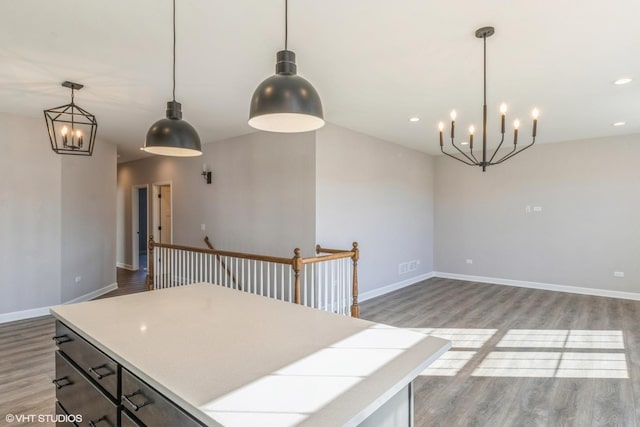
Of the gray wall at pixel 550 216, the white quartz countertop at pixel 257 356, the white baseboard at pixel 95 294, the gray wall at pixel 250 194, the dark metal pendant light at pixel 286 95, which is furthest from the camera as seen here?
the gray wall at pixel 550 216

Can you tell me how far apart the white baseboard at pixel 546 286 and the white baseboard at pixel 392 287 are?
1.78 ft

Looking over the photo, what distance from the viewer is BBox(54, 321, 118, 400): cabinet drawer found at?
1341 millimetres

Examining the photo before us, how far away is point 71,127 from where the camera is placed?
5305 mm

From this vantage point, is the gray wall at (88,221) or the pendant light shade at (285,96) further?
the gray wall at (88,221)

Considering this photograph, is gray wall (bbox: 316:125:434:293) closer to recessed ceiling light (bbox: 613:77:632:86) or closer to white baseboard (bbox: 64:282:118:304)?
recessed ceiling light (bbox: 613:77:632:86)

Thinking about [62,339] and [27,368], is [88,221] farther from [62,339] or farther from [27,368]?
[62,339]

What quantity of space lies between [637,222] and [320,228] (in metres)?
5.33

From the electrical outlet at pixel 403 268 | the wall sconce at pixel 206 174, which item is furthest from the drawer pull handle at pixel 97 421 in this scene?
the electrical outlet at pixel 403 268

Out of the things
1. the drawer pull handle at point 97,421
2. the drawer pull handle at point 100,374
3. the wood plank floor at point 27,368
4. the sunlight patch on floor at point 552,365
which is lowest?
the sunlight patch on floor at point 552,365

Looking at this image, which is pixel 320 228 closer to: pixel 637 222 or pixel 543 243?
pixel 543 243

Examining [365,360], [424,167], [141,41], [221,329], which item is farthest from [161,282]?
[424,167]

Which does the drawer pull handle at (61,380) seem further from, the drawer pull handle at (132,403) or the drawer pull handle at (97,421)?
the drawer pull handle at (132,403)

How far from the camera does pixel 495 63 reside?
123 inches

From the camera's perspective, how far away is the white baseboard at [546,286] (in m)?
5.93
